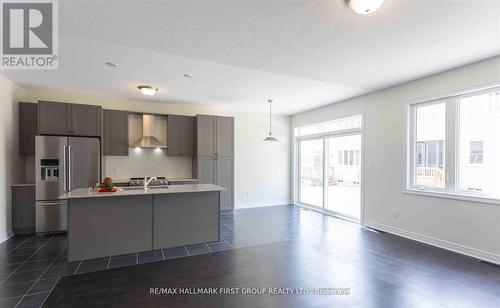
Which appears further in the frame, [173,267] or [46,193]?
[46,193]

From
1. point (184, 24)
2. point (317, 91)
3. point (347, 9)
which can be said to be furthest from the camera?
point (317, 91)

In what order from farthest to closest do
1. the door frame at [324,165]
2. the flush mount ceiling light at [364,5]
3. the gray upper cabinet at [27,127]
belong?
the door frame at [324,165]
the gray upper cabinet at [27,127]
the flush mount ceiling light at [364,5]

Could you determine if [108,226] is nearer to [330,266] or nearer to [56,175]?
[56,175]

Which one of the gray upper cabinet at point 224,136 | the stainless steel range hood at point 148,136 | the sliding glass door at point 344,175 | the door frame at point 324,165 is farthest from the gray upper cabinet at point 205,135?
the sliding glass door at point 344,175

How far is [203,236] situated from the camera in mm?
4035

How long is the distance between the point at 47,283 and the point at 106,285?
0.69m

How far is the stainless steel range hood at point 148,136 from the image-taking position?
544cm

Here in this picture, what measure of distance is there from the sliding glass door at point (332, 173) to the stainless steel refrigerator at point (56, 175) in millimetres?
5462

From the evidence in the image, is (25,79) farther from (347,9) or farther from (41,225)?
(347,9)

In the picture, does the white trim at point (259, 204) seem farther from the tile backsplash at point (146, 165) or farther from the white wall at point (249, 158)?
the tile backsplash at point (146, 165)

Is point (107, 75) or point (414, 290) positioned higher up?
point (107, 75)

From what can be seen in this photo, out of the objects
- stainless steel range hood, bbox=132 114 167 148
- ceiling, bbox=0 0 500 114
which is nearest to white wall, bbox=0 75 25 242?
ceiling, bbox=0 0 500 114

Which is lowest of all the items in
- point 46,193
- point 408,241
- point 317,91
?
point 408,241

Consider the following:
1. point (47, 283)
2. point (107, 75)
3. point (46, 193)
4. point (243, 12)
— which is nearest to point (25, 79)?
point (107, 75)
